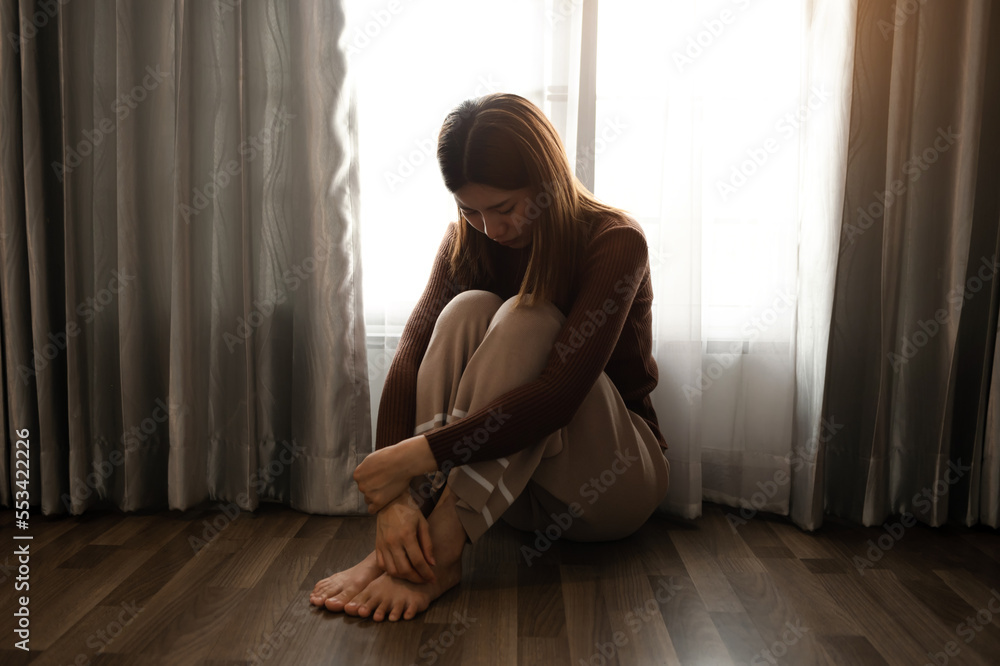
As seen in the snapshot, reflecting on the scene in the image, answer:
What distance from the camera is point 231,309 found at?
1.71 meters

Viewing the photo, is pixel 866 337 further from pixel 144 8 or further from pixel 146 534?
pixel 144 8

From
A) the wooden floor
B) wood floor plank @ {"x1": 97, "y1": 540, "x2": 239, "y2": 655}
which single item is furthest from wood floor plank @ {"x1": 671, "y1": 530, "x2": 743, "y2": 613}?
wood floor plank @ {"x1": 97, "y1": 540, "x2": 239, "y2": 655}

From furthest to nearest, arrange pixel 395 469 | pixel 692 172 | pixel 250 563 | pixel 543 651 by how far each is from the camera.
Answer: pixel 692 172, pixel 250 563, pixel 395 469, pixel 543 651

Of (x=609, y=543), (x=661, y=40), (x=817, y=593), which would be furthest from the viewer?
(x=661, y=40)

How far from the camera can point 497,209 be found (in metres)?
1.25

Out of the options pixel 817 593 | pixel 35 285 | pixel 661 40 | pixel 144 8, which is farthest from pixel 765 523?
pixel 144 8

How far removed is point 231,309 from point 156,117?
49cm

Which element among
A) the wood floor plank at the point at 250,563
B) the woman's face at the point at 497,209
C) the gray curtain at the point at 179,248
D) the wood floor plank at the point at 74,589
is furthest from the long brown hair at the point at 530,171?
the wood floor plank at the point at 74,589

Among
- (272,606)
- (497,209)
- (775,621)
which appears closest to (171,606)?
(272,606)

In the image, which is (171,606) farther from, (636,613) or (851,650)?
(851,650)

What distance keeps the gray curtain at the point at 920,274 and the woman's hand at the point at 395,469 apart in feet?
3.40

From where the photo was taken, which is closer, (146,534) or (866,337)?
(146,534)

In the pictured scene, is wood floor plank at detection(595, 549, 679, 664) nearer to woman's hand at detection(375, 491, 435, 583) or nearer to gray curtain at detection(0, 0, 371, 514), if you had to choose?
woman's hand at detection(375, 491, 435, 583)

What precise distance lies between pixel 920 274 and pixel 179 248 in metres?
1.74
